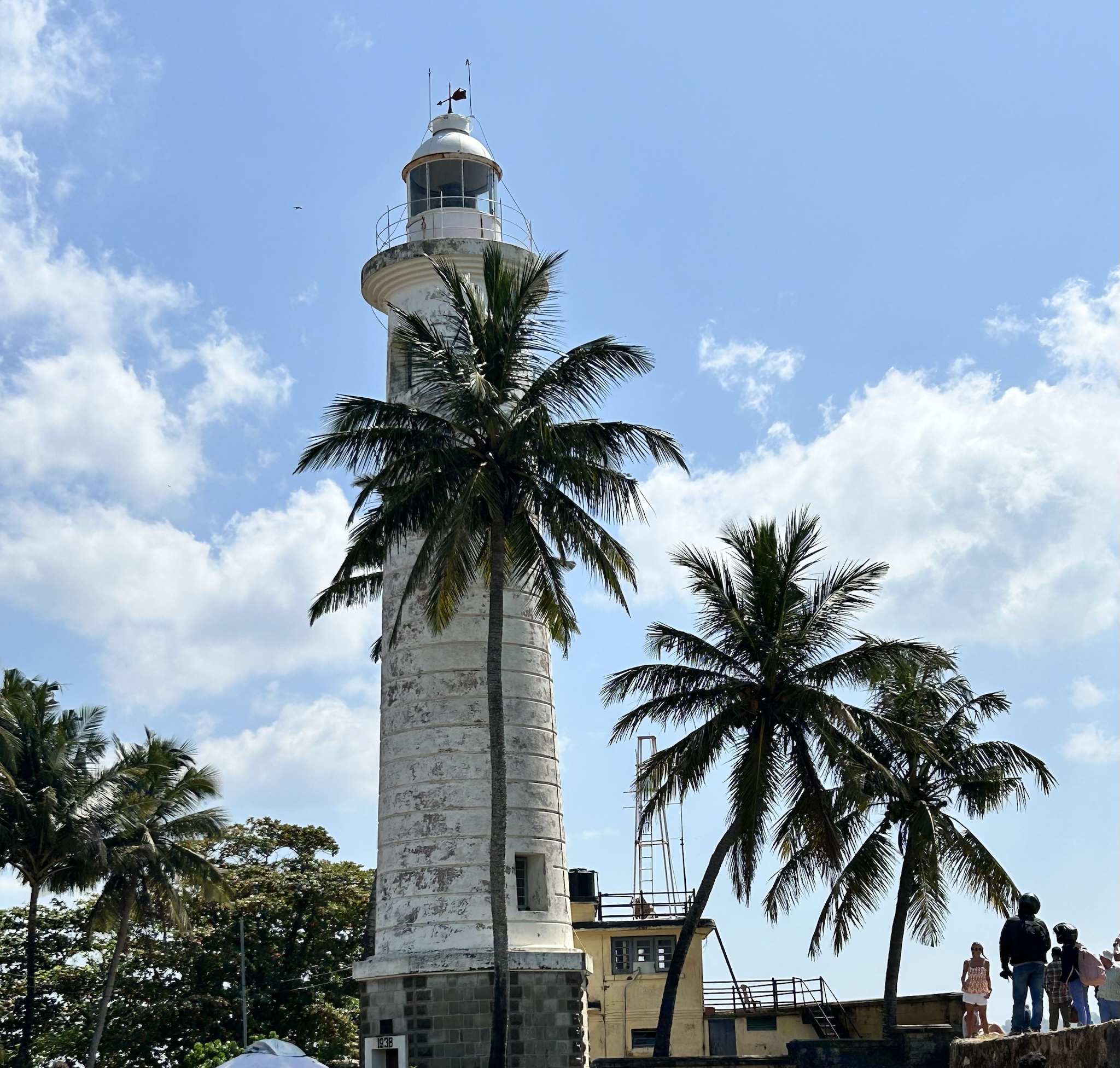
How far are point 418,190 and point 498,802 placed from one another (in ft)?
44.4

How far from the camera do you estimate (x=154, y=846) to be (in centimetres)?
3872

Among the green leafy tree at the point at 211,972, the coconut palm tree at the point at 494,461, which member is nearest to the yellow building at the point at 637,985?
the green leafy tree at the point at 211,972

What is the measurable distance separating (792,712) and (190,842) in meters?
20.5

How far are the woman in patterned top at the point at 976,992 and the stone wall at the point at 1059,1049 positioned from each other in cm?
264

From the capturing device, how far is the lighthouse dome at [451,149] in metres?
30.4

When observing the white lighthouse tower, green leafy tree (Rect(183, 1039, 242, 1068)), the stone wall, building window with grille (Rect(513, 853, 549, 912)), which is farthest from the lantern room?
the stone wall

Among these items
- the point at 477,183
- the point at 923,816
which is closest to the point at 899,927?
the point at 923,816

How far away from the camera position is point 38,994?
139ft

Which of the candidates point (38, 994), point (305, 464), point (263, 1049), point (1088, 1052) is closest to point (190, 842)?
point (38, 994)

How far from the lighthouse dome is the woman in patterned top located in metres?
18.2

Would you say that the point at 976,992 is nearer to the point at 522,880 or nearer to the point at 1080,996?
the point at 1080,996

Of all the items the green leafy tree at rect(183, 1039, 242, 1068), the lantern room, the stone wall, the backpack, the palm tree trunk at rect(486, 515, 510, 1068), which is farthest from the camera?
the lantern room

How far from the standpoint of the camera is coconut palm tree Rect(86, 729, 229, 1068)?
38156 mm

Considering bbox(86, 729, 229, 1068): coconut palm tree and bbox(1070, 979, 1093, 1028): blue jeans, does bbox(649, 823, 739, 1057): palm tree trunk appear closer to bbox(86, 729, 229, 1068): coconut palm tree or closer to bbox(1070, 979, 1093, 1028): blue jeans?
bbox(1070, 979, 1093, 1028): blue jeans
